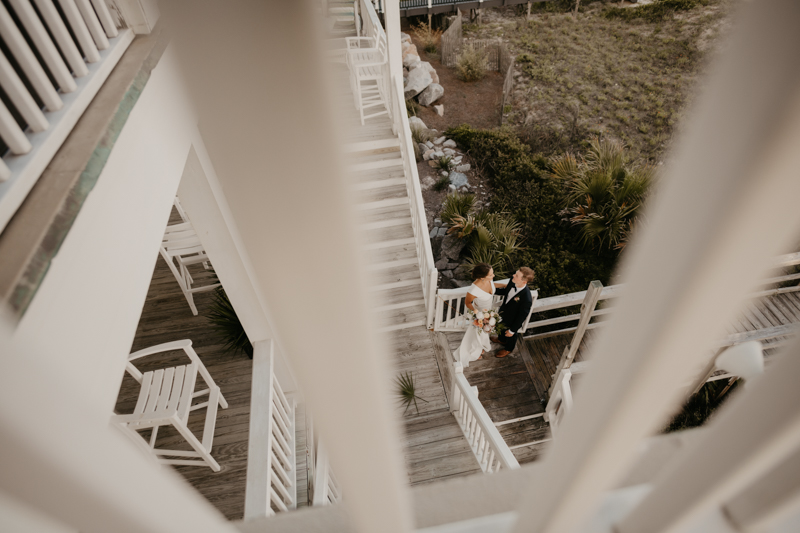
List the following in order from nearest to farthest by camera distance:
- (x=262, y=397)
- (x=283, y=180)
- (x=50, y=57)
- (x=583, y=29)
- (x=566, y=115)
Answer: (x=283, y=180)
(x=50, y=57)
(x=262, y=397)
(x=566, y=115)
(x=583, y=29)

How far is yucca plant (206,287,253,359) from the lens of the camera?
14.9ft

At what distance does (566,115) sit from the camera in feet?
34.1

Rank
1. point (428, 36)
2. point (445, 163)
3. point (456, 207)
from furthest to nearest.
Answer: point (428, 36)
point (445, 163)
point (456, 207)

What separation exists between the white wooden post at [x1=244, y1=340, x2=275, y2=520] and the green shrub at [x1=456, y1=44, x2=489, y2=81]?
1053 centimetres

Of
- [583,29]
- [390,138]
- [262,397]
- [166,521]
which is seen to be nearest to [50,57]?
[166,521]

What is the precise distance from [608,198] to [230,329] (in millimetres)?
6016

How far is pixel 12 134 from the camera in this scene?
1473mm

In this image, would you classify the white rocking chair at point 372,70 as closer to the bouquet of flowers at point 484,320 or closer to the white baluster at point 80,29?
the bouquet of flowers at point 484,320

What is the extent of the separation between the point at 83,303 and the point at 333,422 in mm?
1604

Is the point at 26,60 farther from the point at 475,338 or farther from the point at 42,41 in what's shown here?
the point at 475,338

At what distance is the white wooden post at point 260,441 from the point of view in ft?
9.01

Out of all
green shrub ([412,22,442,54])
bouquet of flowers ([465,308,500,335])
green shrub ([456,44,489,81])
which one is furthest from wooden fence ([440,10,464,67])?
bouquet of flowers ([465,308,500,335])

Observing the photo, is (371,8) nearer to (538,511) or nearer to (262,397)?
(262,397)

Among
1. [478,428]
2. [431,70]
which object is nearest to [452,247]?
[478,428]
